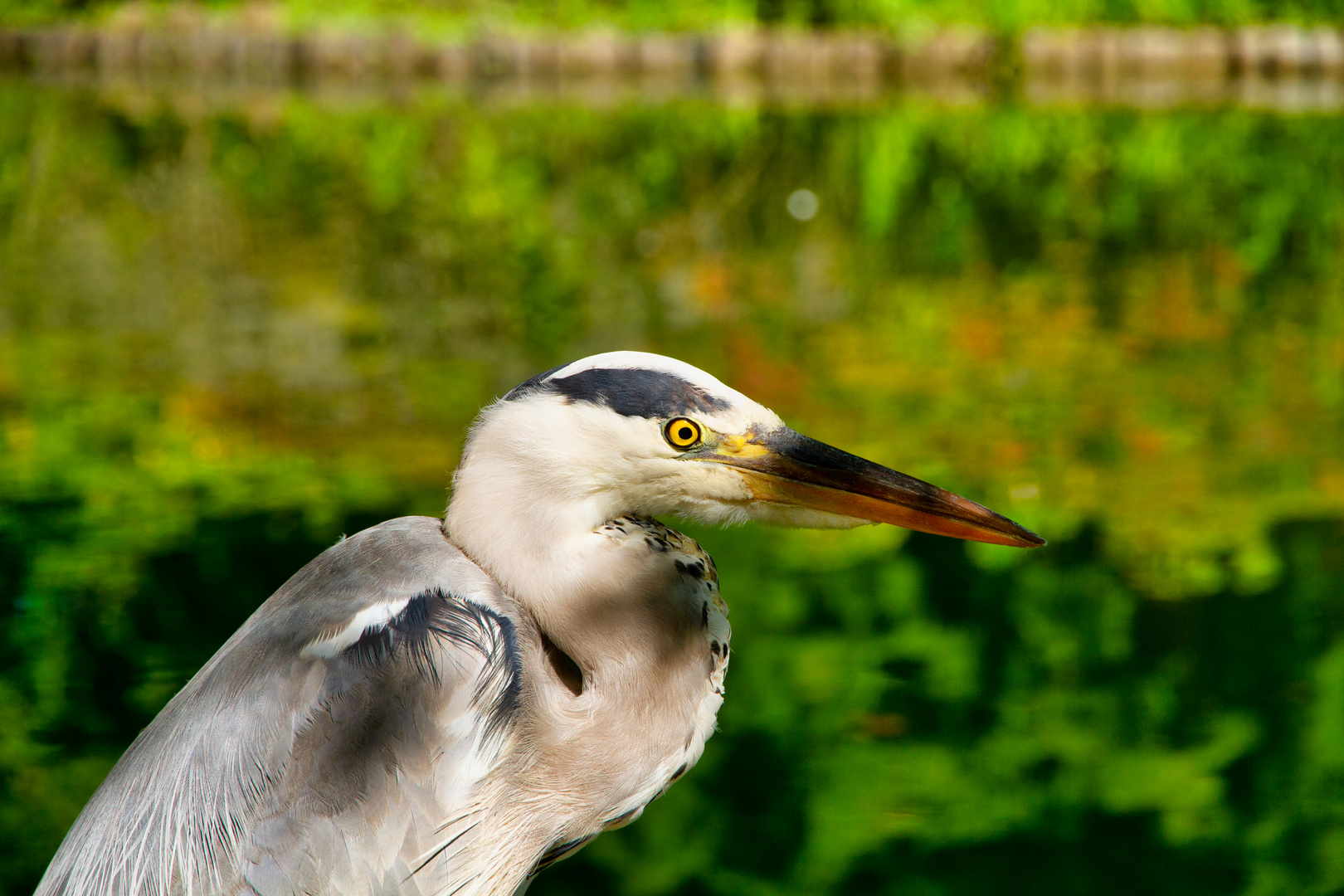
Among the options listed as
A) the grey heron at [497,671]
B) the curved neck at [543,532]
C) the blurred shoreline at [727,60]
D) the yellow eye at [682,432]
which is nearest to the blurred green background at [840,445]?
the grey heron at [497,671]

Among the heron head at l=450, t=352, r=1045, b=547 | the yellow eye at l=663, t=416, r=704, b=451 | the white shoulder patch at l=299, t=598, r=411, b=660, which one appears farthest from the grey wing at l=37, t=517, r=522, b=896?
the yellow eye at l=663, t=416, r=704, b=451

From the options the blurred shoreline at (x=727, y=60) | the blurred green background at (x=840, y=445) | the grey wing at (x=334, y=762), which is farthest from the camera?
the blurred shoreline at (x=727, y=60)

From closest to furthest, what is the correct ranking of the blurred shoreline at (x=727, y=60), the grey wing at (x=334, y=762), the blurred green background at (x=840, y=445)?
the grey wing at (x=334, y=762)
the blurred green background at (x=840, y=445)
the blurred shoreline at (x=727, y=60)

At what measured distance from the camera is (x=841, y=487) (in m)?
2.12

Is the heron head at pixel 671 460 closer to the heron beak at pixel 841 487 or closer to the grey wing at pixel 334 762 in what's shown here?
the heron beak at pixel 841 487

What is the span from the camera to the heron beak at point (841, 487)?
6.91 feet

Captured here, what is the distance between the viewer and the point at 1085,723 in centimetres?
346

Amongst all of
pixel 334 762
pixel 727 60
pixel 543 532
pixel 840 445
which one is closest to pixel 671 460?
pixel 543 532

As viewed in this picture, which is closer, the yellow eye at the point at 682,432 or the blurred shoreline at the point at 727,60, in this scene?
the yellow eye at the point at 682,432

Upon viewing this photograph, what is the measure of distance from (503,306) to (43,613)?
11.6 ft

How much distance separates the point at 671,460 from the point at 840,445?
2.94 meters

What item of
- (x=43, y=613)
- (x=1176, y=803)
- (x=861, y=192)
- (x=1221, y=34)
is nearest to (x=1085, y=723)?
(x=1176, y=803)

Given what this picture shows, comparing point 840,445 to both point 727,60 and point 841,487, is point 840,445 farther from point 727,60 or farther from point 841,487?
point 727,60

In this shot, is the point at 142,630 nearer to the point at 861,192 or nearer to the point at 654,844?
the point at 654,844
